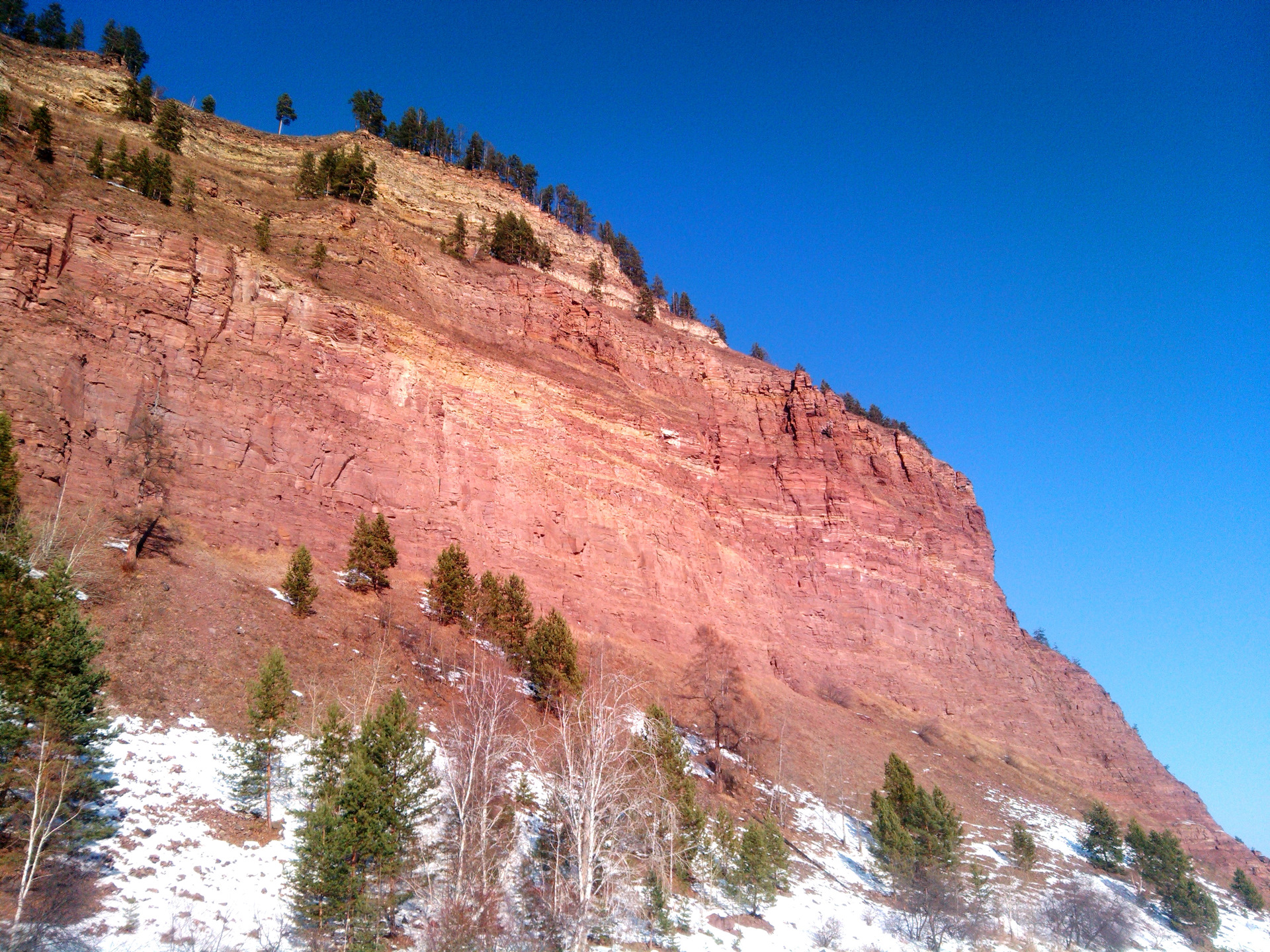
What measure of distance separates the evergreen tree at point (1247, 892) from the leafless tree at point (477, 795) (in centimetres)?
5008

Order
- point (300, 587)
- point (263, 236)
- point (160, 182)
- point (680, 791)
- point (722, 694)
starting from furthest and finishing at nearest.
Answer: point (263, 236), point (160, 182), point (722, 694), point (300, 587), point (680, 791)

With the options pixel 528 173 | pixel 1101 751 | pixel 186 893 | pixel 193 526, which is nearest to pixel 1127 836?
pixel 1101 751

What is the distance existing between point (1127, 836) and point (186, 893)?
154ft

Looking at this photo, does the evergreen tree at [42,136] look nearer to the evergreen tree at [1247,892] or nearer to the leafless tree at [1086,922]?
the leafless tree at [1086,922]

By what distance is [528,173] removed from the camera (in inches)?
3337

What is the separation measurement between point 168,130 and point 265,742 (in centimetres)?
4582

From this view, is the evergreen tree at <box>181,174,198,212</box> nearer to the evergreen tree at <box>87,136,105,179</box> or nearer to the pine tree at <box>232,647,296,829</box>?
the evergreen tree at <box>87,136,105,179</box>

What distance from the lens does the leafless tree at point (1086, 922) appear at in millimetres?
31797

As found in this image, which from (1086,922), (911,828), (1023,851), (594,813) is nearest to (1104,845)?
(1023,851)

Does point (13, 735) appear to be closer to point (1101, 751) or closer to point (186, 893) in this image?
point (186, 893)

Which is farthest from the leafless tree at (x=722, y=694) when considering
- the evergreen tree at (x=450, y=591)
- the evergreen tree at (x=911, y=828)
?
the evergreen tree at (x=450, y=591)

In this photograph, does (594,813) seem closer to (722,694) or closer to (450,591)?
(450,591)

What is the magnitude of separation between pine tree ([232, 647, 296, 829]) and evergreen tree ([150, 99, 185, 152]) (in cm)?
→ 4236

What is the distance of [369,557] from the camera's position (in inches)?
1201
